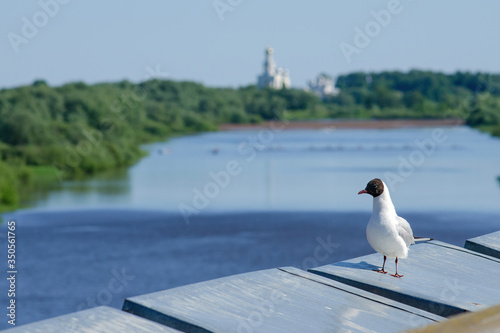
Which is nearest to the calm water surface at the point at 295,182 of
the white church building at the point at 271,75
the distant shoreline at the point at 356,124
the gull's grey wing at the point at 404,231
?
the gull's grey wing at the point at 404,231

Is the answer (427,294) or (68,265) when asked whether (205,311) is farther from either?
(68,265)

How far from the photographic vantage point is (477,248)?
3.50 m

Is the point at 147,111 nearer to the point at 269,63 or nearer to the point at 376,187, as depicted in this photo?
the point at 269,63

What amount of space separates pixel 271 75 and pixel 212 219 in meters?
104

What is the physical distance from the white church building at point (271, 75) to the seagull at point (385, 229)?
128 metres

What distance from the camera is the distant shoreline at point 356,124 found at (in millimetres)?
102812

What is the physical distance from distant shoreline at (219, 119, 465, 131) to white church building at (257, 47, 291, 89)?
21319mm

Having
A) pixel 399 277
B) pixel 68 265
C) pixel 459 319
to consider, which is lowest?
pixel 68 265

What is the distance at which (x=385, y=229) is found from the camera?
3.12m

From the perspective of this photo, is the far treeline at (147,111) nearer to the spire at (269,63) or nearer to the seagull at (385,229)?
the spire at (269,63)

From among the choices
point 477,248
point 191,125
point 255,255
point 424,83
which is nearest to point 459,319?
point 477,248

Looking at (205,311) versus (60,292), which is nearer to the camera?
(205,311)

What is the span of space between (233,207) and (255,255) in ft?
35.0

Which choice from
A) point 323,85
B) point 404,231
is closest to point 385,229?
point 404,231
